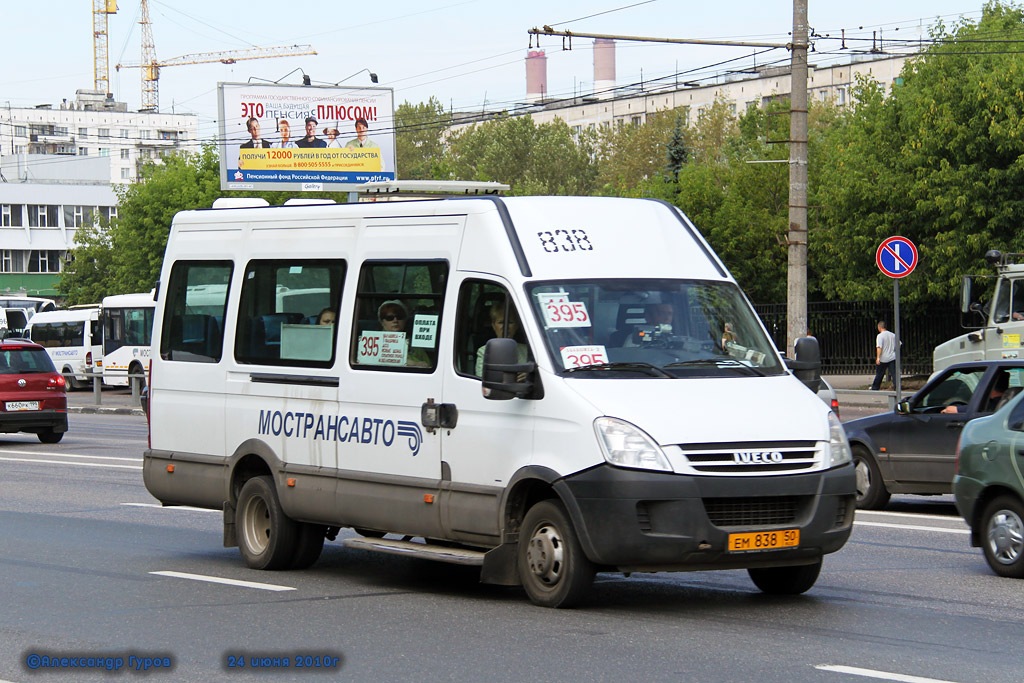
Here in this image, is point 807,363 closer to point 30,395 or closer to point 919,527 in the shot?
point 919,527

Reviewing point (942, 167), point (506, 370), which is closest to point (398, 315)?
point (506, 370)

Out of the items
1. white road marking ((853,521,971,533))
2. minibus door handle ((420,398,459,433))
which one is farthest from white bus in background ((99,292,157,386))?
minibus door handle ((420,398,459,433))

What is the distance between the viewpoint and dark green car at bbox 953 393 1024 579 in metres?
9.76

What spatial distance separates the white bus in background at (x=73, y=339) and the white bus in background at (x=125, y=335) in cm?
329

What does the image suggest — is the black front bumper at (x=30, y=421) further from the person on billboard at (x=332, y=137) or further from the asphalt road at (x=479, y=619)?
the person on billboard at (x=332, y=137)

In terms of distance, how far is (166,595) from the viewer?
30.4 ft

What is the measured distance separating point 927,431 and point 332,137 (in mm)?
36486

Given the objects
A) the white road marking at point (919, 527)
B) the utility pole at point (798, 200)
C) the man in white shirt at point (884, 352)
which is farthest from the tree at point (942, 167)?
the white road marking at point (919, 527)

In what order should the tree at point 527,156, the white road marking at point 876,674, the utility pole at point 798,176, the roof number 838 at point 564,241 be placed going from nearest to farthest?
the white road marking at point 876,674, the roof number 838 at point 564,241, the utility pole at point 798,176, the tree at point 527,156

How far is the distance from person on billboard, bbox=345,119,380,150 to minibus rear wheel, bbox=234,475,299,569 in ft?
125

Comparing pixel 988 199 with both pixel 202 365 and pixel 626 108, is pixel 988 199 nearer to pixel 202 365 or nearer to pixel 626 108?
pixel 202 365

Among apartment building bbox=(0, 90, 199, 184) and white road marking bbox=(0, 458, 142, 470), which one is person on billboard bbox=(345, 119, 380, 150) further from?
apartment building bbox=(0, 90, 199, 184)

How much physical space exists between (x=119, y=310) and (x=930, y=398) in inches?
1558

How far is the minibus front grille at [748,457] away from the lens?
796 centimetres
